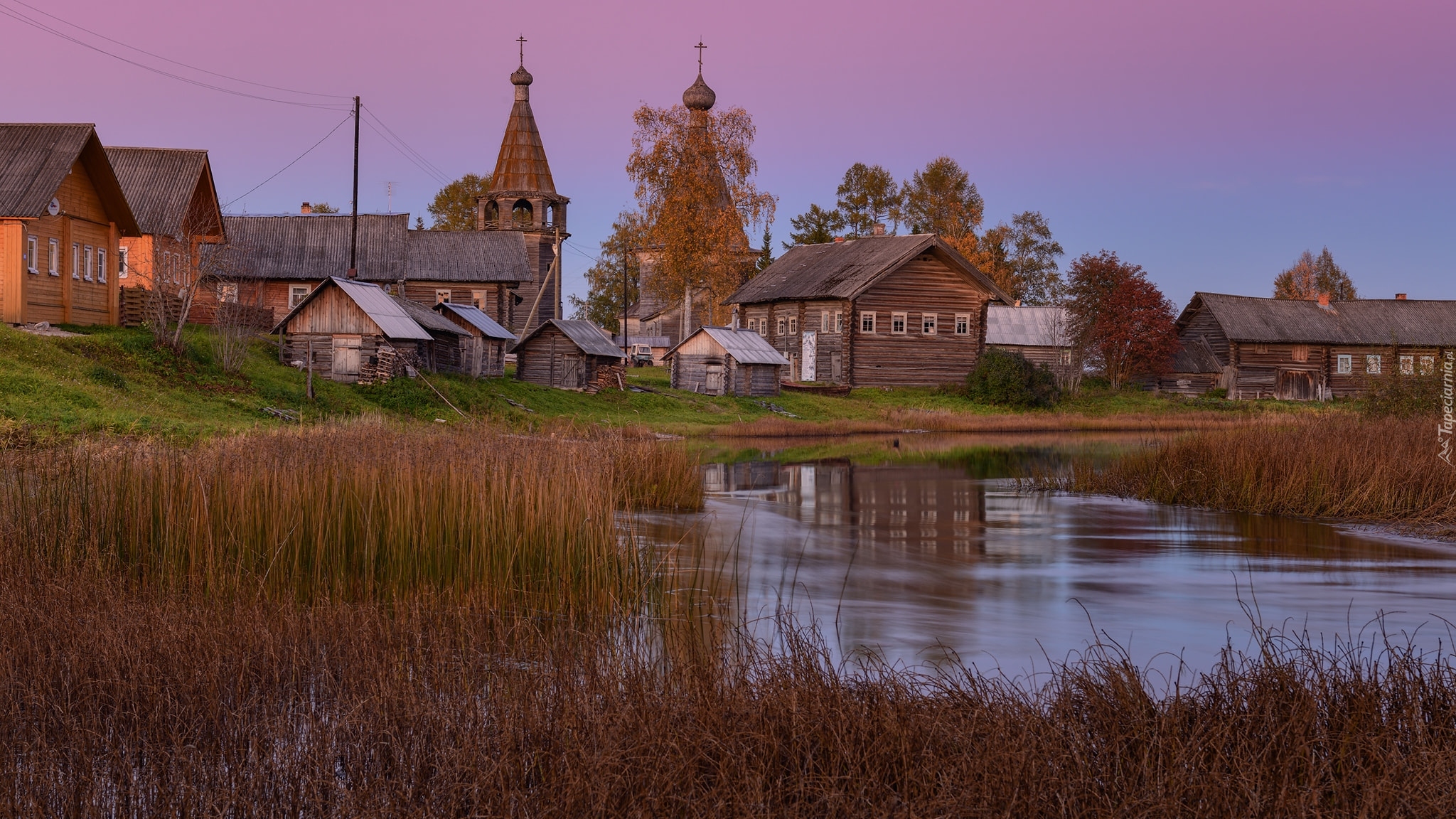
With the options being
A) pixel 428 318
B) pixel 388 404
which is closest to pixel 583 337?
pixel 428 318

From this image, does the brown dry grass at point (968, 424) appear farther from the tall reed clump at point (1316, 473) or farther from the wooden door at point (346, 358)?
the tall reed clump at point (1316, 473)

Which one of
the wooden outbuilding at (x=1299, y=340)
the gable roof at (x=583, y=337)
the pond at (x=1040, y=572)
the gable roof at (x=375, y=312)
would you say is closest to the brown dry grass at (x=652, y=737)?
the pond at (x=1040, y=572)

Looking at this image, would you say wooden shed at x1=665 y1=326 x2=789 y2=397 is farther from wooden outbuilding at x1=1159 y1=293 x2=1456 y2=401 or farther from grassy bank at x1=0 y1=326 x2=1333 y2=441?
wooden outbuilding at x1=1159 y1=293 x2=1456 y2=401

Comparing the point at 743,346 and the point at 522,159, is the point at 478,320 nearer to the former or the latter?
the point at 743,346

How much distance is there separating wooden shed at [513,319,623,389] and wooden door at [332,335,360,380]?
882 cm

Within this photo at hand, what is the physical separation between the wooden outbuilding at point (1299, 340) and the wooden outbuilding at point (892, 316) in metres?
13.5

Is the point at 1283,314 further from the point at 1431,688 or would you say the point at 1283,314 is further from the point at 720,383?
the point at 1431,688

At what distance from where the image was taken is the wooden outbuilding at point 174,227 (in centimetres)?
3444

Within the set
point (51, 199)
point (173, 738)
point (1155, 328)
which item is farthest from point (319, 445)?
point (1155, 328)

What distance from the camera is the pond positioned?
30.8 ft

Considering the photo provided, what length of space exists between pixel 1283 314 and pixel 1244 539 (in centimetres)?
5076

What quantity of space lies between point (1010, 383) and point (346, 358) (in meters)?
26.0

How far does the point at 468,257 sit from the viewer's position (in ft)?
179

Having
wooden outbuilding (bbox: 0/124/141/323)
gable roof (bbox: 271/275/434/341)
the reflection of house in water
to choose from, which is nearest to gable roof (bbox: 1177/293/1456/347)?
the reflection of house in water
